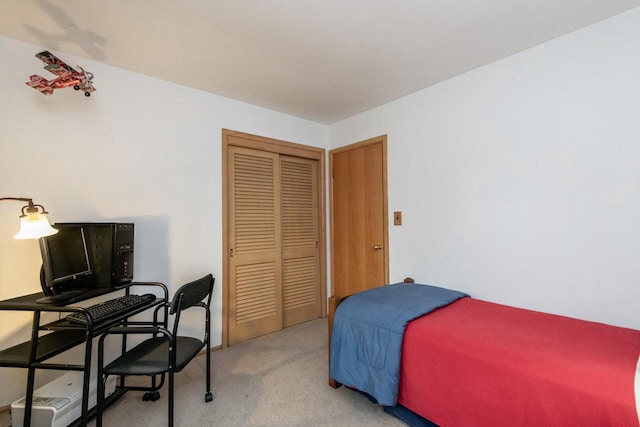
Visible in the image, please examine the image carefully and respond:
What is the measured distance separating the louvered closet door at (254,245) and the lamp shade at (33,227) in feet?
4.62

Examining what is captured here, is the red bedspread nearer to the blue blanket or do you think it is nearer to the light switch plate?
the blue blanket

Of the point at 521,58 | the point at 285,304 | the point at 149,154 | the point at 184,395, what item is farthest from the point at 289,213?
the point at 521,58

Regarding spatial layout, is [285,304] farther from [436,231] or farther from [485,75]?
[485,75]

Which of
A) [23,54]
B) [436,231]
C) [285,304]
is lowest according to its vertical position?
[285,304]

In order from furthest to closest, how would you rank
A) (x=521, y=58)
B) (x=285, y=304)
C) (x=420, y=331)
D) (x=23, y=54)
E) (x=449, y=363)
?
(x=285, y=304) → (x=521, y=58) → (x=23, y=54) → (x=420, y=331) → (x=449, y=363)

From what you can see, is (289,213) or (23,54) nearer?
(23,54)

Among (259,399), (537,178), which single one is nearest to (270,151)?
(259,399)

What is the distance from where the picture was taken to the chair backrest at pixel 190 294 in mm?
1555

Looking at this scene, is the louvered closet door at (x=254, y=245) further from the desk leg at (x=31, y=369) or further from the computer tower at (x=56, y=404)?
the desk leg at (x=31, y=369)

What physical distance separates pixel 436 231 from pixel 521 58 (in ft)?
4.62

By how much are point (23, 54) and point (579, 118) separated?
3.60 metres

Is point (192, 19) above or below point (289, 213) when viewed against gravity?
above

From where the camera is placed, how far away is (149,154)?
2324 mm

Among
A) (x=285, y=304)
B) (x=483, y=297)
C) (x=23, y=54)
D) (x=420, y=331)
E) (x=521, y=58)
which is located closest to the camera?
(x=420, y=331)
